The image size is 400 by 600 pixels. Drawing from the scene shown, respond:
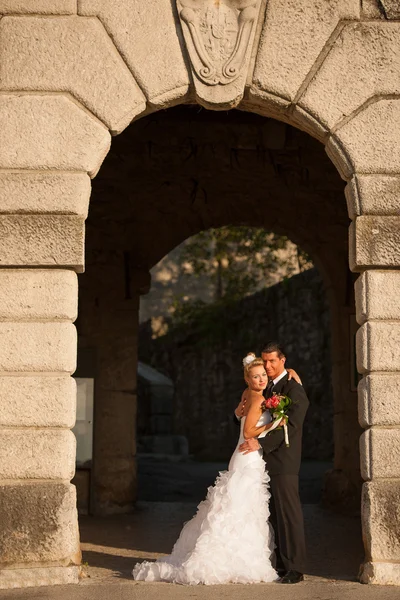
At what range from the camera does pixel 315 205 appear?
34.2ft

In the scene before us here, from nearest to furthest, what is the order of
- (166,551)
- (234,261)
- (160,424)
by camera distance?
(166,551)
(160,424)
(234,261)

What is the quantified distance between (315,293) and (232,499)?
461 inches

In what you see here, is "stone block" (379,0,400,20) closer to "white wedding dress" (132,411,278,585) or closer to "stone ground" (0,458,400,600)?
"white wedding dress" (132,411,278,585)

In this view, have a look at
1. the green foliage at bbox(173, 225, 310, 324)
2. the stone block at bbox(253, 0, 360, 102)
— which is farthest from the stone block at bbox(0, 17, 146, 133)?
the green foliage at bbox(173, 225, 310, 324)

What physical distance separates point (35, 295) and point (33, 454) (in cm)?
92

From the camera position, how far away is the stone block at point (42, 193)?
5523mm

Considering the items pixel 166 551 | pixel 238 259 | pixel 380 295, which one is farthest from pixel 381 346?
pixel 238 259

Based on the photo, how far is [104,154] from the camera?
570cm

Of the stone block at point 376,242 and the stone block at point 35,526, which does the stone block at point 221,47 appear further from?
the stone block at point 35,526

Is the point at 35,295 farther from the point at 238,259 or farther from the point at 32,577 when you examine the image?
the point at 238,259

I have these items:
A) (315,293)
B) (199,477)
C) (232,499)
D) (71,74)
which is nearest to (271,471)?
(232,499)

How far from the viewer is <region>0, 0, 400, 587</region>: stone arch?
534 cm

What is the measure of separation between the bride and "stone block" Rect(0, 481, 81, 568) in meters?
0.59

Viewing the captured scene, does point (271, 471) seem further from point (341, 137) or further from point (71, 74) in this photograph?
point (71, 74)
